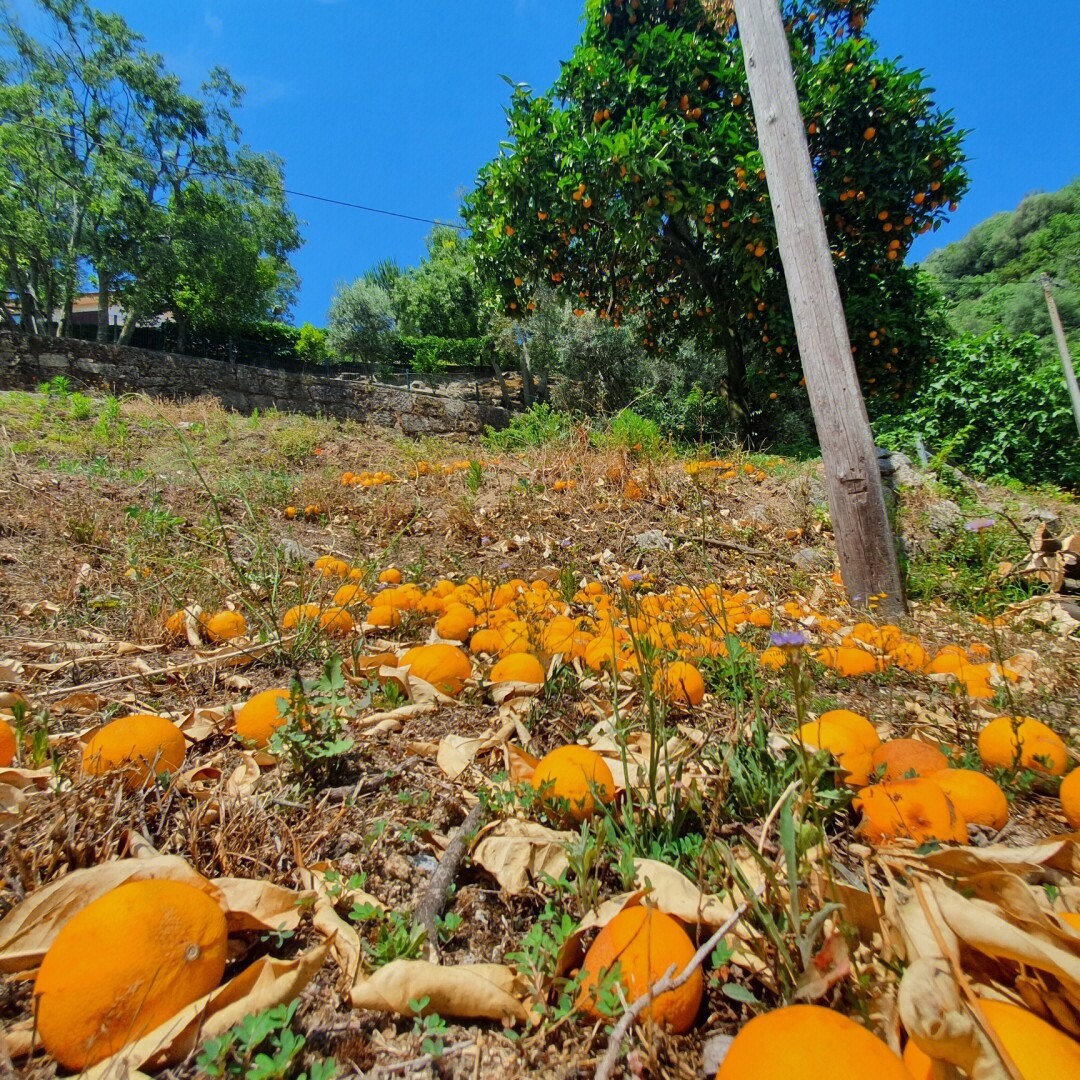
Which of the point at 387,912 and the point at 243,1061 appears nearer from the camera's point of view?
the point at 243,1061

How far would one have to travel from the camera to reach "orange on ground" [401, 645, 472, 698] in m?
1.87

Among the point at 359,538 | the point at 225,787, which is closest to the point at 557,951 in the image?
the point at 225,787

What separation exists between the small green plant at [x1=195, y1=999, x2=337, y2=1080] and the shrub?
1107 cm

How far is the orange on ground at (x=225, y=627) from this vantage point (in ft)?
7.56

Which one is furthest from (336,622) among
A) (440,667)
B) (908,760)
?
(908,760)

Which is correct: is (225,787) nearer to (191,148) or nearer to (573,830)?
(573,830)

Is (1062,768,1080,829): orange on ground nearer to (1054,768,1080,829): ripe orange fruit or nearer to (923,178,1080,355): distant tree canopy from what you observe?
(1054,768,1080,829): ripe orange fruit

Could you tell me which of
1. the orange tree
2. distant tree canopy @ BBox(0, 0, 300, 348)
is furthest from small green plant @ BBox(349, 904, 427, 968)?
distant tree canopy @ BBox(0, 0, 300, 348)

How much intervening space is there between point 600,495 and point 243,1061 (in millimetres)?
4721

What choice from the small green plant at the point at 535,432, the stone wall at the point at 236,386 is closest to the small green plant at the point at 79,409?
the stone wall at the point at 236,386

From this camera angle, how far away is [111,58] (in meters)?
21.7

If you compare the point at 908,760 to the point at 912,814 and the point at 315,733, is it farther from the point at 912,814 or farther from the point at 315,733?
the point at 315,733

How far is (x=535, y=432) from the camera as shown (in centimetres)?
765

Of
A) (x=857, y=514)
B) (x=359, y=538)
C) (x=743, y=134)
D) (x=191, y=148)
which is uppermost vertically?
(x=191, y=148)
